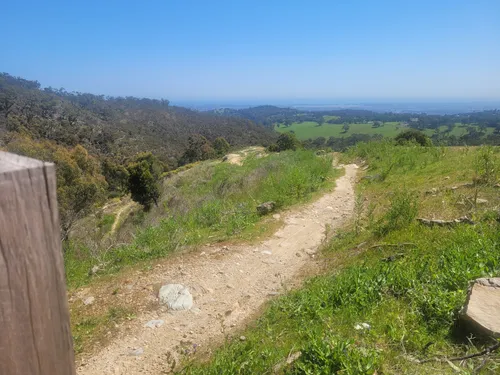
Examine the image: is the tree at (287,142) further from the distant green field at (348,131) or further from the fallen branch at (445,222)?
the distant green field at (348,131)

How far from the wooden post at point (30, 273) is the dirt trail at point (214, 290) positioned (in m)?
2.77

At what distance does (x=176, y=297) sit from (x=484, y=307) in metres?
3.39

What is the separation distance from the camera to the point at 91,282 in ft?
15.9

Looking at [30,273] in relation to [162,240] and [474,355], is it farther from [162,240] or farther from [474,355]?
[162,240]

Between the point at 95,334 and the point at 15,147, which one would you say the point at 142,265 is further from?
the point at 15,147

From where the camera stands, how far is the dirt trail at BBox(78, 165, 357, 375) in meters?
3.37

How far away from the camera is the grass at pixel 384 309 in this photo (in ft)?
7.95

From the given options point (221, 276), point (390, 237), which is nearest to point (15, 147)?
point (221, 276)

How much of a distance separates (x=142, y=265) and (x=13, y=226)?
4.88 meters

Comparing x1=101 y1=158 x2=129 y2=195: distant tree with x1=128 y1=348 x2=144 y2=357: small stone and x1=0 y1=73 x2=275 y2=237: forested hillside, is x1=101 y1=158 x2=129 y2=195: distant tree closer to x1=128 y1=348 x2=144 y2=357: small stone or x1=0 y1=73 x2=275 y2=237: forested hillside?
x1=0 y1=73 x2=275 y2=237: forested hillside

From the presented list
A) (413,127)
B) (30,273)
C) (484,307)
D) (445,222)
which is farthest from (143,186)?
(413,127)

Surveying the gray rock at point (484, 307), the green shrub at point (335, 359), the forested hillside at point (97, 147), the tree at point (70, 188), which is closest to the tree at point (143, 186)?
the forested hillside at point (97, 147)

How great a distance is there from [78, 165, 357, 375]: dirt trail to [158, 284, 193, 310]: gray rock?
100 millimetres

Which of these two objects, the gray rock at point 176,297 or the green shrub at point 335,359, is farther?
the gray rock at point 176,297
